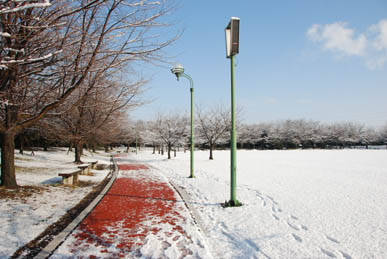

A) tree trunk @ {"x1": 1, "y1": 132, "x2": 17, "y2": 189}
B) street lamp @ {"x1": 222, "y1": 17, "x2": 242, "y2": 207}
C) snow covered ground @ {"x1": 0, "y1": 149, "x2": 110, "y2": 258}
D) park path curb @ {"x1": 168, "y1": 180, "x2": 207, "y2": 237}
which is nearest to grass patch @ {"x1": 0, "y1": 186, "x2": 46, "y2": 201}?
snow covered ground @ {"x1": 0, "y1": 149, "x2": 110, "y2": 258}

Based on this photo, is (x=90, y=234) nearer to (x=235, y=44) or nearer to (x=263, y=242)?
(x=263, y=242)

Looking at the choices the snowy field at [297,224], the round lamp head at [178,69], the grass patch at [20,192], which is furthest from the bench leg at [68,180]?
the round lamp head at [178,69]

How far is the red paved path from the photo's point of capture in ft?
11.6

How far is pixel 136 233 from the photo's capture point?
416cm

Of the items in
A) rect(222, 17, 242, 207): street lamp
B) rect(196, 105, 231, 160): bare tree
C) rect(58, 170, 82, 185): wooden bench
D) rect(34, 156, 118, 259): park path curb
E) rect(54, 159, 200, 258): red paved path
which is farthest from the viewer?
rect(196, 105, 231, 160): bare tree

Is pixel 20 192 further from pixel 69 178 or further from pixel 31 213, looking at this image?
pixel 31 213

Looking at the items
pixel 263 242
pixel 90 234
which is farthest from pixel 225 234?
pixel 90 234

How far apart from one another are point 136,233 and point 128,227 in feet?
1.25

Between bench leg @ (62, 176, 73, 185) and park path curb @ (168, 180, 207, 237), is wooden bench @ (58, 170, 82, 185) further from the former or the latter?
park path curb @ (168, 180, 207, 237)

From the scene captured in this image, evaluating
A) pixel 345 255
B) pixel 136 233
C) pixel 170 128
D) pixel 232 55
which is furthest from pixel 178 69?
pixel 170 128

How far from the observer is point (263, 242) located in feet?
A: 12.3

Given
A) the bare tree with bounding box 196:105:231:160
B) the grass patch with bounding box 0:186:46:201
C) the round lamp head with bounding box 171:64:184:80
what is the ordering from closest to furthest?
the grass patch with bounding box 0:186:46:201 → the round lamp head with bounding box 171:64:184:80 → the bare tree with bounding box 196:105:231:160

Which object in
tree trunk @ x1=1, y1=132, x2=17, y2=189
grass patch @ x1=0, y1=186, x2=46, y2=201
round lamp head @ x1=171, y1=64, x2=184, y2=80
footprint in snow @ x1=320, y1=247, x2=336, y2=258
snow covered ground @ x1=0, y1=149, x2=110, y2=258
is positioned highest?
round lamp head @ x1=171, y1=64, x2=184, y2=80

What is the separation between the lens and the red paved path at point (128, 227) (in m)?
3.54
